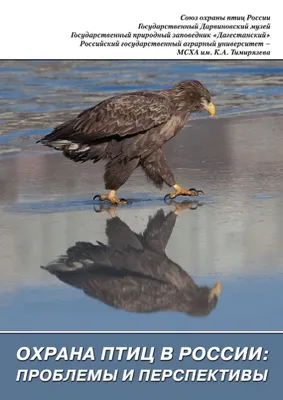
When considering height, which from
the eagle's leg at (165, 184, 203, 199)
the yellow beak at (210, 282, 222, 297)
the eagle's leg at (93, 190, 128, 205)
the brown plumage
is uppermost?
the brown plumage

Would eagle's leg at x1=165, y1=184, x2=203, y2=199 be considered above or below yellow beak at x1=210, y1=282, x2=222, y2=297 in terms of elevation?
above

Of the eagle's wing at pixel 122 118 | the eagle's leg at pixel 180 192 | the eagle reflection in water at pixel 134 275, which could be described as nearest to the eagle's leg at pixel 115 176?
the eagle's wing at pixel 122 118

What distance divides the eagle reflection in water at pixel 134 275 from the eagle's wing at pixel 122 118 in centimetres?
132

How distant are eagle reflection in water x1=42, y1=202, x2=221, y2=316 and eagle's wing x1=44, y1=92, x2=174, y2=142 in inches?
51.8

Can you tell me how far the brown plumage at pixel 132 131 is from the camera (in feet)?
34.4

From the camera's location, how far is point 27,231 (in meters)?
9.41

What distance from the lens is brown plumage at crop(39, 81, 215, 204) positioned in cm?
1048

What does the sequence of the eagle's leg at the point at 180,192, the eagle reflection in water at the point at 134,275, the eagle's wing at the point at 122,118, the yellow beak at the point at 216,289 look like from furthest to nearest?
1. the eagle's leg at the point at 180,192
2. the eagle's wing at the point at 122,118
3. the yellow beak at the point at 216,289
4. the eagle reflection in water at the point at 134,275

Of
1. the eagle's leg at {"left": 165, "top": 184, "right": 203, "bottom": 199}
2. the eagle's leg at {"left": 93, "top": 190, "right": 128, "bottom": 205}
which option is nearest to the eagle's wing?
the eagle's leg at {"left": 93, "top": 190, "right": 128, "bottom": 205}

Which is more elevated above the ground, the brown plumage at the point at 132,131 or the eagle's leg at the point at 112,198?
the brown plumage at the point at 132,131

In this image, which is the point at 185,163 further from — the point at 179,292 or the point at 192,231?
the point at 179,292

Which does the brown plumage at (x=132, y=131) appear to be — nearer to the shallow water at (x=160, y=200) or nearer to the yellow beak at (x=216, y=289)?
the shallow water at (x=160, y=200)

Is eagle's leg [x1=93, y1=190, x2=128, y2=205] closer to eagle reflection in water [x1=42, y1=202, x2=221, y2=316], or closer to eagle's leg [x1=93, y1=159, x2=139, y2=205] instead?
eagle's leg [x1=93, y1=159, x2=139, y2=205]
